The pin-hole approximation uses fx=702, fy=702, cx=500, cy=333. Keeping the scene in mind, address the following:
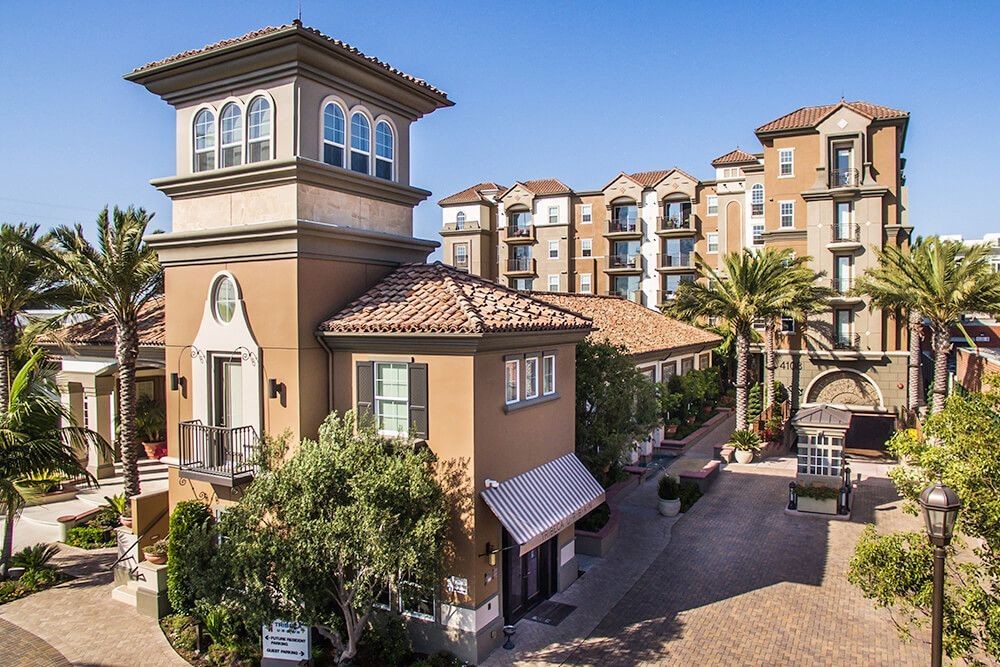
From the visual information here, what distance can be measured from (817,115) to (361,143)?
34.0m

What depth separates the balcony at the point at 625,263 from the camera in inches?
2512

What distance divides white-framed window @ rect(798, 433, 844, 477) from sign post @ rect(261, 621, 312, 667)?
18.6m

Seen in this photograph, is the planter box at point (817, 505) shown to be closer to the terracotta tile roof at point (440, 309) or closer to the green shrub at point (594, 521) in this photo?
the green shrub at point (594, 521)

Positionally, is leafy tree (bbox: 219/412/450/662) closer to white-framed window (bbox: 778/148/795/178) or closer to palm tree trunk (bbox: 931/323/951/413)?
palm tree trunk (bbox: 931/323/951/413)

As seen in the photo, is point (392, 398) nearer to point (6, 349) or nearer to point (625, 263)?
point (6, 349)

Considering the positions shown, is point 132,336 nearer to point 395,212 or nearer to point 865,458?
point 395,212

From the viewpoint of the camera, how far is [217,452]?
16312mm

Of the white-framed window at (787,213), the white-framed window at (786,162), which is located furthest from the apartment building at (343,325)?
the white-framed window at (786,162)

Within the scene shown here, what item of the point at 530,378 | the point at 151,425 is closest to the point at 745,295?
the point at 530,378

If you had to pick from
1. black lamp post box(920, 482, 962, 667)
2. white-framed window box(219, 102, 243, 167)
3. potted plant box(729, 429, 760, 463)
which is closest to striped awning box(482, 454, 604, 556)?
black lamp post box(920, 482, 962, 667)

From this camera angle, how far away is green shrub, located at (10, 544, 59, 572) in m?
19.5

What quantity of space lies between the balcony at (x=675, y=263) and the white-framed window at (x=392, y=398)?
50581mm

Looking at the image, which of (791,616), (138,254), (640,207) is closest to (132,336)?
(138,254)

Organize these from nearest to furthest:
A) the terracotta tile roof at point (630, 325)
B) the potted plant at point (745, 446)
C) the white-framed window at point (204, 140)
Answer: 1. the white-framed window at point (204, 140)
2. the terracotta tile roof at point (630, 325)
3. the potted plant at point (745, 446)
